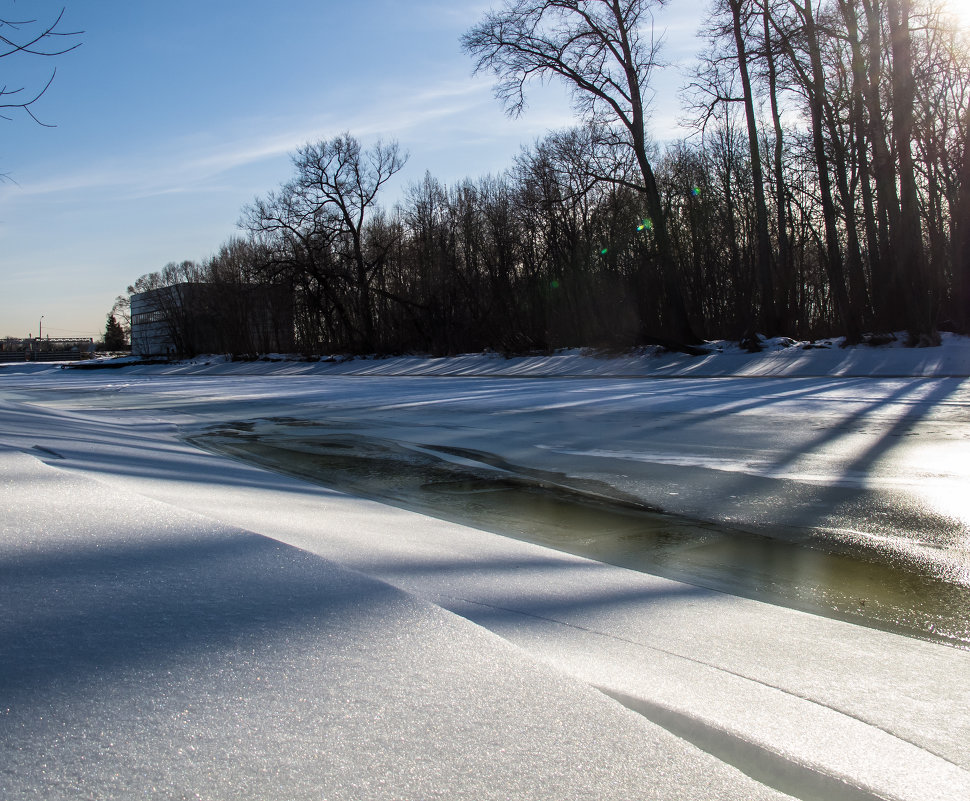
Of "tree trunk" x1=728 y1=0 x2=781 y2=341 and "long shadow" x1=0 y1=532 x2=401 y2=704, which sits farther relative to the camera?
"tree trunk" x1=728 y1=0 x2=781 y2=341

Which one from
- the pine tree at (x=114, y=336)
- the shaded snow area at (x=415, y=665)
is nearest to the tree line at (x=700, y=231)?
the shaded snow area at (x=415, y=665)

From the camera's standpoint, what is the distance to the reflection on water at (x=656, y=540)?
3084 mm

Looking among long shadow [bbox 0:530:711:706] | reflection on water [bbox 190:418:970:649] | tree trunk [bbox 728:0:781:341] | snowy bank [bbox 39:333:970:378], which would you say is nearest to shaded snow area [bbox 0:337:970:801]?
long shadow [bbox 0:530:711:706]

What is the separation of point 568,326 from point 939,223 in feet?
49.0

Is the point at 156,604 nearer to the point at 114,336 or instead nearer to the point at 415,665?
the point at 415,665

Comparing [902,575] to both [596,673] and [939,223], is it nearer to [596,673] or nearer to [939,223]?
[596,673]

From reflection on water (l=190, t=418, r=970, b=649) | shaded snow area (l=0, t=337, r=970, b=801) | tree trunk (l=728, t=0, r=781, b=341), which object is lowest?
reflection on water (l=190, t=418, r=970, b=649)

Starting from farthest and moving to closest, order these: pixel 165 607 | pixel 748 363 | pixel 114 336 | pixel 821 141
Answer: pixel 114 336, pixel 821 141, pixel 748 363, pixel 165 607

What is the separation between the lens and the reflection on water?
121 inches

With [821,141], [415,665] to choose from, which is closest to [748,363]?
[821,141]

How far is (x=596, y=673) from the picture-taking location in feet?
6.19

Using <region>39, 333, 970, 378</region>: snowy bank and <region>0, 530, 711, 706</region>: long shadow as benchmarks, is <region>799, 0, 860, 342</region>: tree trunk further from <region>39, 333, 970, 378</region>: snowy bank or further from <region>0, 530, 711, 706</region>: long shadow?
<region>0, 530, 711, 706</region>: long shadow

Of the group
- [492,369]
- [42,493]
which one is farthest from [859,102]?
[42,493]

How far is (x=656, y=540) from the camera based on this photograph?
13.7ft
